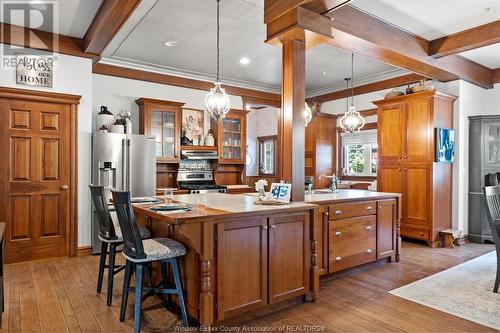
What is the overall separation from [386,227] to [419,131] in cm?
187

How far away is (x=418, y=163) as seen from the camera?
5.09 meters

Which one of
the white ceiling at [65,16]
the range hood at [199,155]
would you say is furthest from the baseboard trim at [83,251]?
the white ceiling at [65,16]

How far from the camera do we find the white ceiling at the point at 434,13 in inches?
138

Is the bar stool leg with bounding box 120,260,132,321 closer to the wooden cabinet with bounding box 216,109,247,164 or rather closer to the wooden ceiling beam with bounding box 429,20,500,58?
the wooden cabinet with bounding box 216,109,247,164

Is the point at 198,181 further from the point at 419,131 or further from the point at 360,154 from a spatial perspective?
the point at 419,131

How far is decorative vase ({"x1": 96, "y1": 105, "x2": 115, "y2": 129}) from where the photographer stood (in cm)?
495

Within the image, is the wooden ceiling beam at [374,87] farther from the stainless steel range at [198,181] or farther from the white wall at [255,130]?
the stainless steel range at [198,181]

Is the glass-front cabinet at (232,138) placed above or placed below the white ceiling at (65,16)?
below

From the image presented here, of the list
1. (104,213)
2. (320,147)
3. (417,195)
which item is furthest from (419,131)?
(104,213)

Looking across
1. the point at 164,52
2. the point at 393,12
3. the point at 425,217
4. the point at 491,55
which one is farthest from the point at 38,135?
the point at 491,55

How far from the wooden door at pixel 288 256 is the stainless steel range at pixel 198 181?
3.12 meters

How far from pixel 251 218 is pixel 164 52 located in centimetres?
357

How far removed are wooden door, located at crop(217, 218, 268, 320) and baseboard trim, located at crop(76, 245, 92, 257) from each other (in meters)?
2.94

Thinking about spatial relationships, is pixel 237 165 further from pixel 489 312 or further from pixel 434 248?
pixel 489 312
